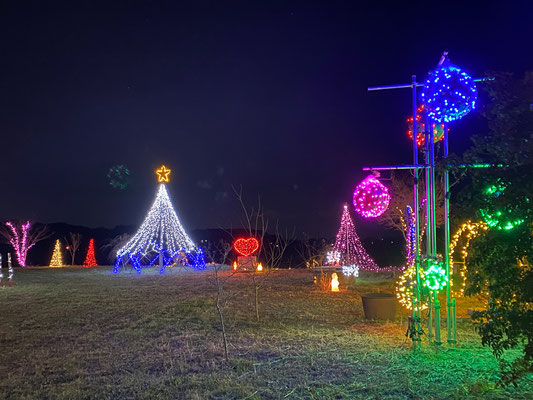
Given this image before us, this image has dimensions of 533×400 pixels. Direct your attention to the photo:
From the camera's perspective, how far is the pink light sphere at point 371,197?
26.8ft

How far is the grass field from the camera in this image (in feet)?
16.3

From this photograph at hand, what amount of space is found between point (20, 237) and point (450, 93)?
3414cm

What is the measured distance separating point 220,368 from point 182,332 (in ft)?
8.37

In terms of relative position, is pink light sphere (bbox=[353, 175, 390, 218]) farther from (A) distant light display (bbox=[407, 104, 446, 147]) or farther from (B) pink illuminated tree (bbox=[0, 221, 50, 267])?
(B) pink illuminated tree (bbox=[0, 221, 50, 267])

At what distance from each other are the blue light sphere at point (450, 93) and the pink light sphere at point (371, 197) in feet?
7.37

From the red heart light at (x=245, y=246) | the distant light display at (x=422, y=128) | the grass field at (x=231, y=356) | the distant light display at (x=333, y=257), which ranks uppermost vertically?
the distant light display at (x=422, y=128)

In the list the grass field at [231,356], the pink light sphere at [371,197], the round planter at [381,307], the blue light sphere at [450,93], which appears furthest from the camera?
the round planter at [381,307]

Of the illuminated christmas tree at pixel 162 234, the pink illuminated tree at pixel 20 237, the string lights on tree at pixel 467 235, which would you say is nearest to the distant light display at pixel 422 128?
the string lights on tree at pixel 467 235

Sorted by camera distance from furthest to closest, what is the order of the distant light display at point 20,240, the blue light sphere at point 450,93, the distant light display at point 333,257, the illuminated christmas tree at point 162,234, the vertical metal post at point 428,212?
the distant light display at point 20,240 < the illuminated christmas tree at point 162,234 < the distant light display at point 333,257 < the vertical metal post at point 428,212 < the blue light sphere at point 450,93

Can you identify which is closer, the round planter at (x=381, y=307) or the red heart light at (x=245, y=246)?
the round planter at (x=381, y=307)

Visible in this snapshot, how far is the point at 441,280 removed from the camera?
656 centimetres

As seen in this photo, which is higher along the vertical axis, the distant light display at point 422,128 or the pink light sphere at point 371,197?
the distant light display at point 422,128

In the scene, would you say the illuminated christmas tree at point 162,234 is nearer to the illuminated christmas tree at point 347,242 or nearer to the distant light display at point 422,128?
the illuminated christmas tree at point 347,242

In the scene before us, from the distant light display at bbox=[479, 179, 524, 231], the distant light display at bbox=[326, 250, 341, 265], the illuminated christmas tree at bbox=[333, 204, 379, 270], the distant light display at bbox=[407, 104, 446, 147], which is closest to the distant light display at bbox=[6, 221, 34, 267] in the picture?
the distant light display at bbox=[326, 250, 341, 265]
